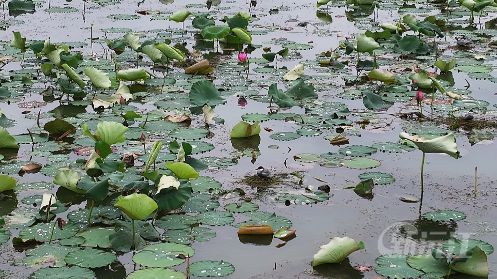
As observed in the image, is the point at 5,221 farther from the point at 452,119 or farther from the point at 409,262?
the point at 452,119

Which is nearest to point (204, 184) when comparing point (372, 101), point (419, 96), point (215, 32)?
point (372, 101)

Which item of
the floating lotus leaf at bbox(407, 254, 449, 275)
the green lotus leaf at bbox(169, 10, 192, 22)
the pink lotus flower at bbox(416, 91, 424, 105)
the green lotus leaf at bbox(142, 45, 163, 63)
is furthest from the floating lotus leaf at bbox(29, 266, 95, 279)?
the green lotus leaf at bbox(169, 10, 192, 22)

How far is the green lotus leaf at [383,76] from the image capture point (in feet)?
17.3

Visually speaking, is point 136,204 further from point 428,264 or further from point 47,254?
point 428,264

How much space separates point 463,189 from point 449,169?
0.29 meters

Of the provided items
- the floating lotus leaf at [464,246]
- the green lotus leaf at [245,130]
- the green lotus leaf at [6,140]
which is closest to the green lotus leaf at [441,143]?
the floating lotus leaf at [464,246]

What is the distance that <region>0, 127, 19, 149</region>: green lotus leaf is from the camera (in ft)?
12.9

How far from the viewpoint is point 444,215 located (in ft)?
10.4

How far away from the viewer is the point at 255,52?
6457mm

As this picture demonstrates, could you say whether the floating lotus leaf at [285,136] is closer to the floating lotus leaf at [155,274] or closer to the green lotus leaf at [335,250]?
the green lotus leaf at [335,250]

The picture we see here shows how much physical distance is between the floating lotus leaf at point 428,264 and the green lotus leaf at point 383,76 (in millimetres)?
2709

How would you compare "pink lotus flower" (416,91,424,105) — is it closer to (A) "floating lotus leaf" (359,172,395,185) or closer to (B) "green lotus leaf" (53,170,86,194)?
(A) "floating lotus leaf" (359,172,395,185)

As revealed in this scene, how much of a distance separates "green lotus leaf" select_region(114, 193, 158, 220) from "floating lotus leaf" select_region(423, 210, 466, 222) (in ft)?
4.29

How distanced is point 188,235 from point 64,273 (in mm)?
580
